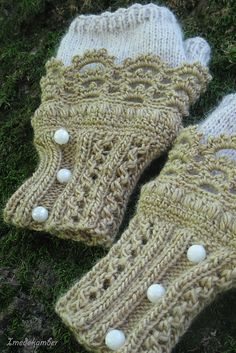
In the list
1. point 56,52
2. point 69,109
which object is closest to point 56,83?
point 69,109

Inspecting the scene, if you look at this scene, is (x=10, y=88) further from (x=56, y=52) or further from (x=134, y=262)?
(x=134, y=262)

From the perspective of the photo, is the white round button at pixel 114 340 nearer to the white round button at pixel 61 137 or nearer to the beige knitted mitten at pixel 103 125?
the beige knitted mitten at pixel 103 125

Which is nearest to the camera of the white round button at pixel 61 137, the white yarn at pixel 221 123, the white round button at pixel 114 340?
the white round button at pixel 114 340

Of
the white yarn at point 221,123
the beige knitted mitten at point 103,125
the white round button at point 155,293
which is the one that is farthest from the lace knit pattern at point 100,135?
the white round button at point 155,293

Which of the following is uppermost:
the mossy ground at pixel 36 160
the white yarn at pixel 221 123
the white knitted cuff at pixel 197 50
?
the white knitted cuff at pixel 197 50

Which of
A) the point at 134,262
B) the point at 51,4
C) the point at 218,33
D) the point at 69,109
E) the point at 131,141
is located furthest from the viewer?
the point at 51,4

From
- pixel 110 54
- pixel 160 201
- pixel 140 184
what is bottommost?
pixel 140 184

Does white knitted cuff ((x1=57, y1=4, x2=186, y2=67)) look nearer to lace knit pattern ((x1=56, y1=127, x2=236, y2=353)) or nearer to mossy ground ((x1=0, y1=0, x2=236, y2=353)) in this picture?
mossy ground ((x1=0, y1=0, x2=236, y2=353))
